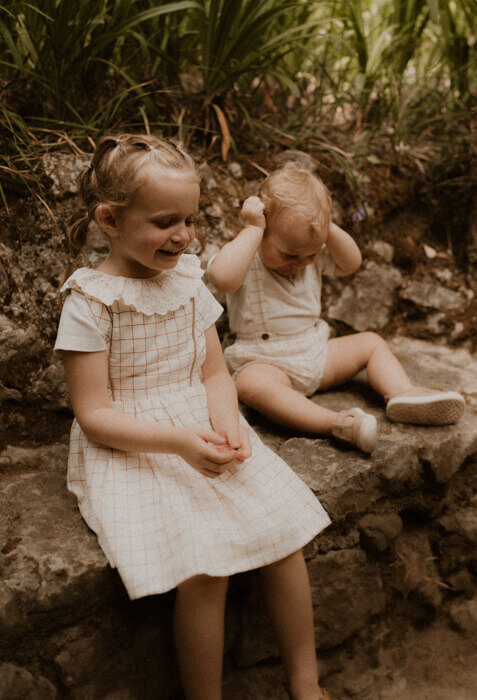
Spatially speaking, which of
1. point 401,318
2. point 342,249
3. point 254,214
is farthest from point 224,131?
point 401,318

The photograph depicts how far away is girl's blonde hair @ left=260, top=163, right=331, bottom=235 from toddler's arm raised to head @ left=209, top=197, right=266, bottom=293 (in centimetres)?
5

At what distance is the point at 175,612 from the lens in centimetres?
127

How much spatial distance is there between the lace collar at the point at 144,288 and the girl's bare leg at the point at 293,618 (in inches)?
27.9

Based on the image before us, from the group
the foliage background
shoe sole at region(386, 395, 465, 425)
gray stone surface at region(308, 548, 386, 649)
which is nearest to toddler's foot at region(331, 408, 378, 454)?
shoe sole at region(386, 395, 465, 425)

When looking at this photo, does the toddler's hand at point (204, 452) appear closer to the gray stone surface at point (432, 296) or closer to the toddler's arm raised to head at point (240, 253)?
the toddler's arm raised to head at point (240, 253)

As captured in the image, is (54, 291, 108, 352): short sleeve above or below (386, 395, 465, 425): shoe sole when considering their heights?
above

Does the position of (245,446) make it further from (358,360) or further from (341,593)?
(358,360)

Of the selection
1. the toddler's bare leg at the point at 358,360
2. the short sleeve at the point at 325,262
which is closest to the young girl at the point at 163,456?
the toddler's bare leg at the point at 358,360

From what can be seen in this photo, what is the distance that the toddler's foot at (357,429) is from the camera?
160 centimetres

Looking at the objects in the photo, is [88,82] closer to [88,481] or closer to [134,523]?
[88,481]

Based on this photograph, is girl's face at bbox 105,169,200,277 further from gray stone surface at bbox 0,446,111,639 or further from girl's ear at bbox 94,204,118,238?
gray stone surface at bbox 0,446,111,639

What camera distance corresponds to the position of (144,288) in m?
1.44

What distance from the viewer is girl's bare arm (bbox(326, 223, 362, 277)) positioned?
195 centimetres

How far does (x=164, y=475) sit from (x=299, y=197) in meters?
0.98
